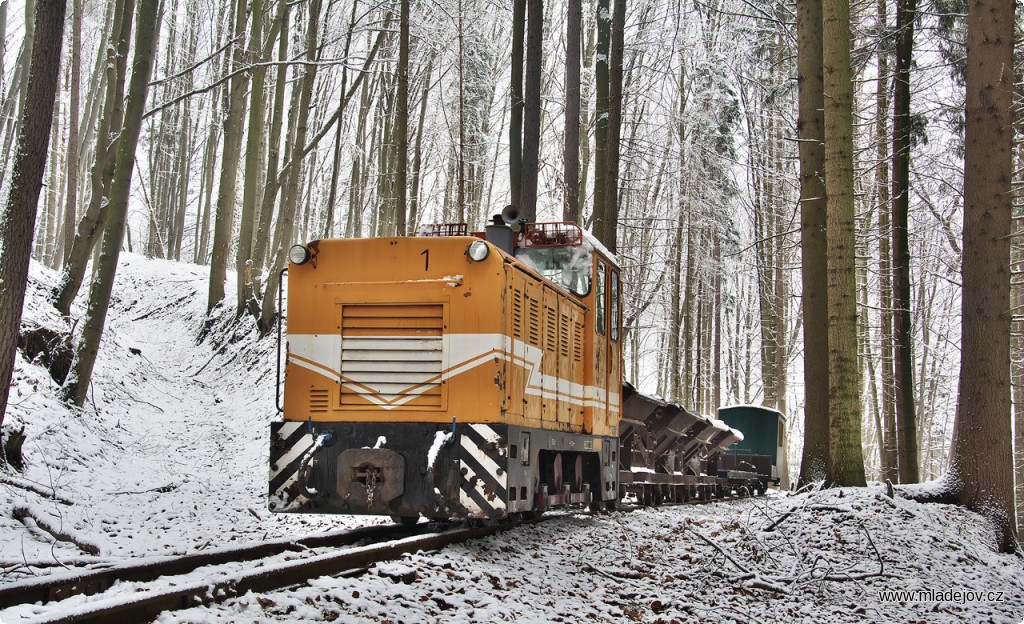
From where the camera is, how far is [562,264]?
1024 cm

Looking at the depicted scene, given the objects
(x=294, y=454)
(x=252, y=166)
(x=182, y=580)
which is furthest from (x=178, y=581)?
(x=252, y=166)

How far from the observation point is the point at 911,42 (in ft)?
47.6

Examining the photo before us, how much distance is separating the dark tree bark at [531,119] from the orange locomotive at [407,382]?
7691 mm

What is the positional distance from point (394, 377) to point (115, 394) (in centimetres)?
903

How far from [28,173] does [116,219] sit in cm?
472

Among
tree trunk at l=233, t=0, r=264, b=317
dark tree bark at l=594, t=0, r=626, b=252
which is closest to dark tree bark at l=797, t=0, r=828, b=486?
dark tree bark at l=594, t=0, r=626, b=252

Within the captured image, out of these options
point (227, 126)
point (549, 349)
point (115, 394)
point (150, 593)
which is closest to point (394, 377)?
point (549, 349)

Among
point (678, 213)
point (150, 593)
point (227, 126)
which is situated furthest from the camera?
point (678, 213)

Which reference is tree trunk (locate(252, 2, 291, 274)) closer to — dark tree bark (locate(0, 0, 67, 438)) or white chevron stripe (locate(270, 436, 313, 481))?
dark tree bark (locate(0, 0, 67, 438))

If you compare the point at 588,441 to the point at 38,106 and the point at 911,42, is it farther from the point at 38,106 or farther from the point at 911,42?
the point at 911,42

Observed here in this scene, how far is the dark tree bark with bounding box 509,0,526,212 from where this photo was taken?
16.6 metres

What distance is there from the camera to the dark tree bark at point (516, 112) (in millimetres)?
16641

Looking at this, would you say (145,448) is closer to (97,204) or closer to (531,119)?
(97,204)

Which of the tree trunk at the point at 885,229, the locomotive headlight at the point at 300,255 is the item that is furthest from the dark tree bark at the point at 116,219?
the tree trunk at the point at 885,229
